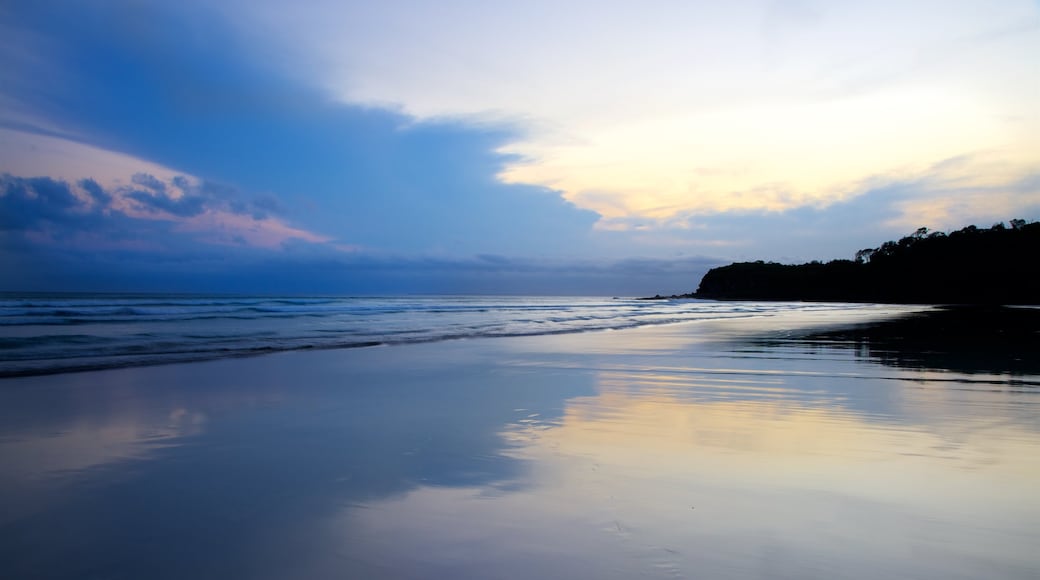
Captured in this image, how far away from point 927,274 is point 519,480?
305ft

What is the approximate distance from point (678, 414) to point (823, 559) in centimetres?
275

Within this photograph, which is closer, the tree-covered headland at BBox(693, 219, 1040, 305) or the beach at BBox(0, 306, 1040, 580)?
the beach at BBox(0, 306, 1040, 580)

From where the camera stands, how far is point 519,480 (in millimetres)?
3096

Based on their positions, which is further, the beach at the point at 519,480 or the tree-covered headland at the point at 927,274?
the tree-covered headland at the point at 927,274

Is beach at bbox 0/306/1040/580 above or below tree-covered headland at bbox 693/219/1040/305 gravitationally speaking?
below

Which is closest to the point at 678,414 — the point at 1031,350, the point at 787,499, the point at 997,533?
the point at 787,499

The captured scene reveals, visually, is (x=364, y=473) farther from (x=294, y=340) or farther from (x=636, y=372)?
(x=294, y=340)

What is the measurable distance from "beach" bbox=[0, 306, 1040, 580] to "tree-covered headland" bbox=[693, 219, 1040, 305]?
226ft

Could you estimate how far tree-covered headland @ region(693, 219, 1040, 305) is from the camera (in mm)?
65500

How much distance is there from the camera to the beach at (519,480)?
215 centimetres

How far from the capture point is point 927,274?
253 feet

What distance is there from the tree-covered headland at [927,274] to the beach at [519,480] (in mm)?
68947

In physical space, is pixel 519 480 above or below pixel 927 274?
below

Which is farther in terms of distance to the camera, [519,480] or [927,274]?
[927,274]
